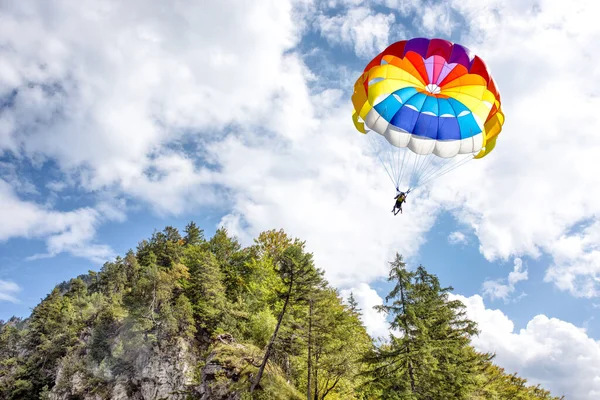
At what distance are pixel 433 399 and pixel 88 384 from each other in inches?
1275

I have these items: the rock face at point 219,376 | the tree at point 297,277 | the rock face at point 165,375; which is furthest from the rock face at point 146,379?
the tree at point 297,277

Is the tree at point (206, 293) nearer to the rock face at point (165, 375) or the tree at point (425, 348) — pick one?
the rock face at point (165, 375)

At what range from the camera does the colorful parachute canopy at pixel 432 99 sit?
17.2 meters

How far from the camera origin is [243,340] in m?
25.8

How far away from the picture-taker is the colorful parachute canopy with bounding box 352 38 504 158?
1716cm

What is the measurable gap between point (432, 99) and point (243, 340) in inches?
879

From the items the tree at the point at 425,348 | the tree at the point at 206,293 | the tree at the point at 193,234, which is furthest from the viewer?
the tree at the point at 193,234

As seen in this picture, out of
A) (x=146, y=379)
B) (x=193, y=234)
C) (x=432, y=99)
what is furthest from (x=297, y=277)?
(x=193, y=234)

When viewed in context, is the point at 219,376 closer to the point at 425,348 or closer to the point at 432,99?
the point at 425,348

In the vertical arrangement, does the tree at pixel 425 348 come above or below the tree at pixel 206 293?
below

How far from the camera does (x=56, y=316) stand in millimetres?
50875

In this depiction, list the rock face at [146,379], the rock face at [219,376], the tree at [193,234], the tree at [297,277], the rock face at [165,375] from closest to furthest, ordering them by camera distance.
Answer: the tree at [297,277], the rock face at [219,376], the rock face at [165,375], the rock face at [146,379], the tree at [193,234]

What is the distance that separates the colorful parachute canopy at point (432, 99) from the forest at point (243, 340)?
7.50 meters

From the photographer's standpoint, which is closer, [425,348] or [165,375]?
[425,348]
